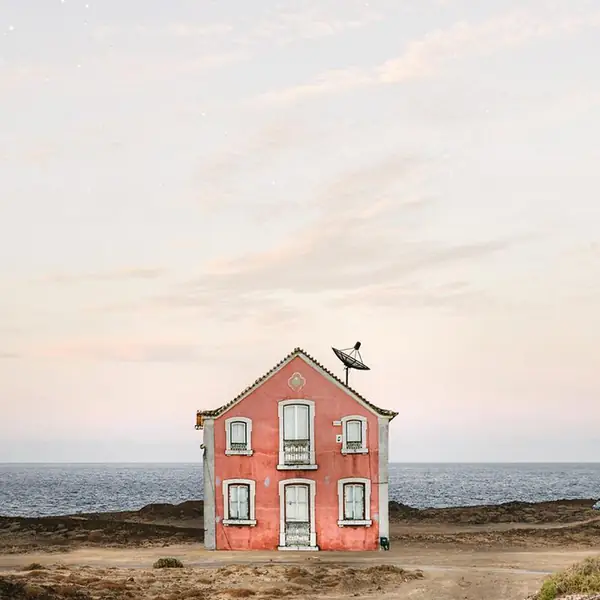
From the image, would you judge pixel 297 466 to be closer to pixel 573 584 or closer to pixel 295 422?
pixel 295 422

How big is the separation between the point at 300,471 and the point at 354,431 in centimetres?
295

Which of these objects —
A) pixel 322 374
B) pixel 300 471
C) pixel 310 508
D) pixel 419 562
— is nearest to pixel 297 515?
pixel 310 508

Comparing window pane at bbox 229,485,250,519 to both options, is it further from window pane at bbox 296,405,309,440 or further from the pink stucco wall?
window pane at bbox 296,405,309,440

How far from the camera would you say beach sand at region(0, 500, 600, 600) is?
29.2 metres

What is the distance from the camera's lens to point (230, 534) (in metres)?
39.4

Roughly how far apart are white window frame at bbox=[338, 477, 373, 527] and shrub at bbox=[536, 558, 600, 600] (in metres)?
14.3

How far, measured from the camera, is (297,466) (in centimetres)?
3922

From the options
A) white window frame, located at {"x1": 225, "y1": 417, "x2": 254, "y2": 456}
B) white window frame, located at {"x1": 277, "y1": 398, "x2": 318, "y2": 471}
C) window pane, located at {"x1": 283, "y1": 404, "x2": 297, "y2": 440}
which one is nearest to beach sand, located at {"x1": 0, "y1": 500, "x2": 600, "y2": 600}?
white window frame, located at {"x1": 277, "y1": 398, "x2": 318, "y2": 471}

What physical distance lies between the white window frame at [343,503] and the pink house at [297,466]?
0.14 feet

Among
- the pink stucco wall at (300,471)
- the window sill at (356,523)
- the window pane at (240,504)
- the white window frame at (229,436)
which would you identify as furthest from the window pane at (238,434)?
the window sill at (356,523)

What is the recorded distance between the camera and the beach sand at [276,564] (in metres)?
29.2

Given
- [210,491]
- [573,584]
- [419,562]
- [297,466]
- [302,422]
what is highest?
[302,422]

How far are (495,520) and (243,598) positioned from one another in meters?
38.4

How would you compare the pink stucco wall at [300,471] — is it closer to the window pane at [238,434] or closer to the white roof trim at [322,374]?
the white roof trim at [322,374]
